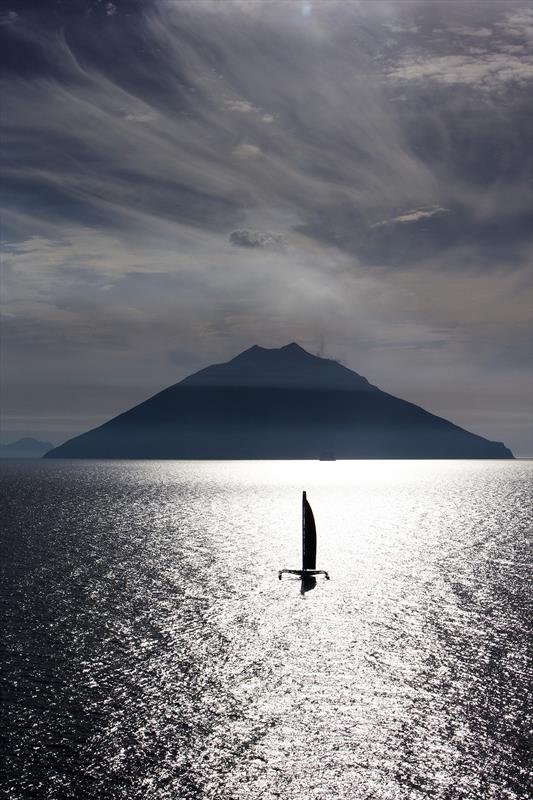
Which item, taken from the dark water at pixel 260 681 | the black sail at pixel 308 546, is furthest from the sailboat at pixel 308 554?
the dark water at pixel 260 681

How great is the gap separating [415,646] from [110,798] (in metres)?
32.3

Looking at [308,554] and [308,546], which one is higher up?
[308,546]

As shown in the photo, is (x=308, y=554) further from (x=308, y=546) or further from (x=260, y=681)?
(x=260, y=681)

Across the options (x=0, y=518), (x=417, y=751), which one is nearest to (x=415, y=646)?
(x=417, y=751)

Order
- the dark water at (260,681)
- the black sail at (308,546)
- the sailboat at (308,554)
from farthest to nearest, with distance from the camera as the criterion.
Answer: the black sail at (308,546)
the sailboat at (308,554)
the dark water at (260,681)

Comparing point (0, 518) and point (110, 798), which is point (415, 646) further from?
point (0, 518)

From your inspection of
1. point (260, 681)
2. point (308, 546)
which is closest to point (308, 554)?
point (308, 546)

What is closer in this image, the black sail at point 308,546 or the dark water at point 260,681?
the dark water at point 260,681

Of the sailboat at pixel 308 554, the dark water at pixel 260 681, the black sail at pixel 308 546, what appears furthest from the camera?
the black sail at pixel 308 546

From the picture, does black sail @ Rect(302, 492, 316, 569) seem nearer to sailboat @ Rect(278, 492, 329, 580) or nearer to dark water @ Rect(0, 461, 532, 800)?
sailboat @ Rect(278, 492, 329, 580)

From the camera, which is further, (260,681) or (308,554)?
(308,554)

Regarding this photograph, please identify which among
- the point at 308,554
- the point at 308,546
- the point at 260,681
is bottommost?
the point at 260,681

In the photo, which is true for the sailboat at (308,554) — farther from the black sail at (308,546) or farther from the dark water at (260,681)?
the dark water at (260,681)

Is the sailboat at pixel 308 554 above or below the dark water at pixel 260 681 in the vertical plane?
above
